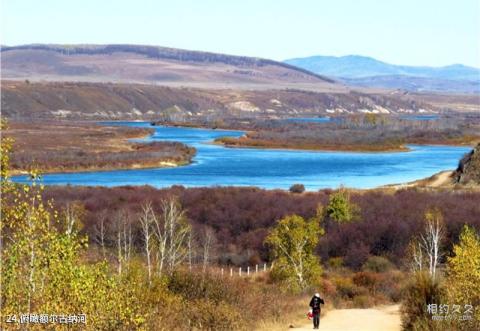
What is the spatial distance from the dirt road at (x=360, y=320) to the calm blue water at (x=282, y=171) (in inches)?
1915

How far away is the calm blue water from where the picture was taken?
77562 millimetres

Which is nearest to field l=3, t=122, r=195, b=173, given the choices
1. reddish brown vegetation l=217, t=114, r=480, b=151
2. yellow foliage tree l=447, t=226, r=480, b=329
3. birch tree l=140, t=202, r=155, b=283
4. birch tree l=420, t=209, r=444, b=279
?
reddish brown vegetation l=217, t=114, r=480, b=151

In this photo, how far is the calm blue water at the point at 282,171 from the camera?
254 feet

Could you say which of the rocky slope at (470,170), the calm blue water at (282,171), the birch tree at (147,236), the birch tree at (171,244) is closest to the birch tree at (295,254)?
the birch tree at (171,244)

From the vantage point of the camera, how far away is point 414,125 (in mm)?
192500

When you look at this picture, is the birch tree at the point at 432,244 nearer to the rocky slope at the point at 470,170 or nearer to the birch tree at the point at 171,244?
the birch tree at the point at 171,244

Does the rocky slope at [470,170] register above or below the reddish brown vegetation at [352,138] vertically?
above

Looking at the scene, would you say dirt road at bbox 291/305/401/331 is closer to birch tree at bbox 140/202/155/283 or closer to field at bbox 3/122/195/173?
birch tree at bbox 140/202/155/283

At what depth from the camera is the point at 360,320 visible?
20578mm

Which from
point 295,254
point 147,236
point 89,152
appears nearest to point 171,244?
point 147,236

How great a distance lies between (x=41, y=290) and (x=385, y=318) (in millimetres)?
12296

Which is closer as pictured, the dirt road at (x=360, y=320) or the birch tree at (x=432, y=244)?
the dirt road at (x=360, y=320)

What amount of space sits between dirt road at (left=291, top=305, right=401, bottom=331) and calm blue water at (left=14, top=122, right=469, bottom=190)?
48.7 m

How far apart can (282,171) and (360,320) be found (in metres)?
69.6
